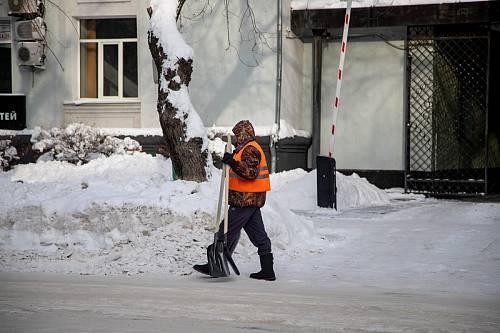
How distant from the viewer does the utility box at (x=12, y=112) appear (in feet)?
64.4

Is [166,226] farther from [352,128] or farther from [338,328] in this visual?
[352,128]

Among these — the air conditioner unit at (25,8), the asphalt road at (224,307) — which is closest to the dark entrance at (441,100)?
the air conditioner unit at (25,8)

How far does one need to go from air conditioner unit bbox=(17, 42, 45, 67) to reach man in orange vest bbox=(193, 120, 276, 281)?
1211cm

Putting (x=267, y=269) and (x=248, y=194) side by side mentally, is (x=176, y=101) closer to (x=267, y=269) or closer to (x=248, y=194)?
(x=248, y=194)

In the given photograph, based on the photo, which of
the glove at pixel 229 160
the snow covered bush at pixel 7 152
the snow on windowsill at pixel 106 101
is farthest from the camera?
the snow on windowsill at pixel 106 101

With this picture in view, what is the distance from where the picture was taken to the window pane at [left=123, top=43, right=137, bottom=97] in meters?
19.4

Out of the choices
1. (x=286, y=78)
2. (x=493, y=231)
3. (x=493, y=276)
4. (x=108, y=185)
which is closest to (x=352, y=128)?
(x=286, y=78)

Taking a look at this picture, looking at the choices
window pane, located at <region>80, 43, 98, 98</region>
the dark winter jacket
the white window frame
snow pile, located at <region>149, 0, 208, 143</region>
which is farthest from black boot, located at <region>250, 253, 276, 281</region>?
window pane, located at <region>80, 43, 98, 98</region>

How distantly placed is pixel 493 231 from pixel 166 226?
5110 millimetres

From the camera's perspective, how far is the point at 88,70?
65.2 ft

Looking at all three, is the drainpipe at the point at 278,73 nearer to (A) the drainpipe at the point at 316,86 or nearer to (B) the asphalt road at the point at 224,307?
(A) the drainpipe at the point at 316,86

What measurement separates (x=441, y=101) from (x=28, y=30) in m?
10.0

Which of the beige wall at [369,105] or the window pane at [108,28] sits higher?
the window pane at [108,28]

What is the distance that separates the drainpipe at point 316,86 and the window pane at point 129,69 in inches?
171
